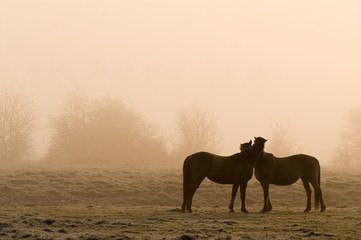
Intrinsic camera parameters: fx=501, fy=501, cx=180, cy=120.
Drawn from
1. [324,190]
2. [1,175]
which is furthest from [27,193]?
[324,190]

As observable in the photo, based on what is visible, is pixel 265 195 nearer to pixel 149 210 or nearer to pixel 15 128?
pixel 149 210

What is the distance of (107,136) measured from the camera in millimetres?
65062

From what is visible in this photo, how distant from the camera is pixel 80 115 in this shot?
6856 cm

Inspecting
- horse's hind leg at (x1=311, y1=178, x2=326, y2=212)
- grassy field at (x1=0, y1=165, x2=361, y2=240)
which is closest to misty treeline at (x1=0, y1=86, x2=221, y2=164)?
grassy field at (x1=0, y1=165, x2=361, y2=240)

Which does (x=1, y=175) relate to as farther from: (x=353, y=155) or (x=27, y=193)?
(x=353, y=155)

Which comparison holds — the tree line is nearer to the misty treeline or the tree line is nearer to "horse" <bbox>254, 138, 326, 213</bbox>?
the misty treeline

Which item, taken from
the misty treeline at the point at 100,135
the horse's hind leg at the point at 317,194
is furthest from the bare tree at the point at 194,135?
the horse's hind leg at the point at 317,194

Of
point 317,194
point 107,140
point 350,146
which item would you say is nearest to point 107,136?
point 107,140

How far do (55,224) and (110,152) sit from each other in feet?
163

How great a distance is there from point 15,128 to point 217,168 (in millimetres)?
50654

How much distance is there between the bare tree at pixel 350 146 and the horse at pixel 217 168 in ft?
160

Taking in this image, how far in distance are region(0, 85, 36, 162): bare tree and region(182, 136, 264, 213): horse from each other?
4794cm

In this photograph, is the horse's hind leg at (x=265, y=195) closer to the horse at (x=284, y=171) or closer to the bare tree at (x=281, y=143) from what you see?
the horse at (x=284, y=171)

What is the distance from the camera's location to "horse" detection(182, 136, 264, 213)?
19469mm
